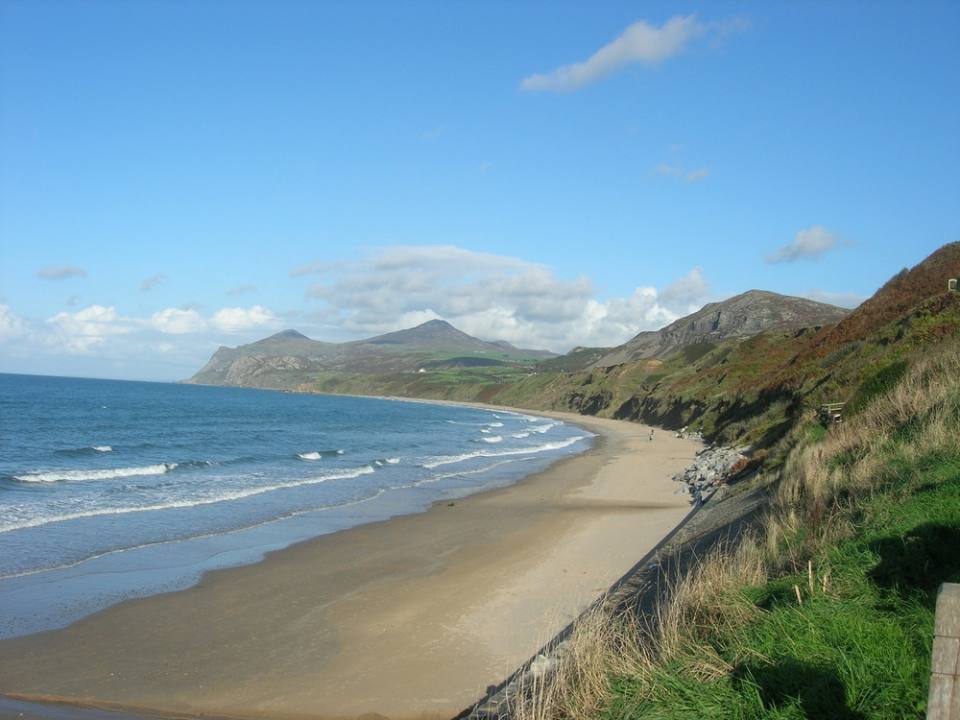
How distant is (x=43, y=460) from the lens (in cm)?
3456

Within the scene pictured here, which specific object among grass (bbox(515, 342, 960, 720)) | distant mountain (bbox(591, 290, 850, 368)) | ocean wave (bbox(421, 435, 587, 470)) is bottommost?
ocean wave (bbox(421, 435, 587, 470))

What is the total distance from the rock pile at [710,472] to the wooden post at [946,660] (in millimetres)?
17966

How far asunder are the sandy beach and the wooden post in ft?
20.8

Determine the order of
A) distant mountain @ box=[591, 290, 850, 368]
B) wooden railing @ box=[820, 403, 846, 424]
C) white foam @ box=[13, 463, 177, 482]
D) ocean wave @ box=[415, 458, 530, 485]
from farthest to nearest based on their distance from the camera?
1. distant mountain @ box=[591, 290, 850, 368]
2. ocean wave @ box=[415, 458, 530, 485]
3. white foam @ box=[13, 463, 177, 482]
4. wooden railing @ box=[820, 403, 846, 424]

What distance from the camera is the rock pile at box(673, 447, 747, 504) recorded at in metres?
21.1

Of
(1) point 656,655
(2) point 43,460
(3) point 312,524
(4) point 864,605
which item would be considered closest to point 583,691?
(1) point 656,655

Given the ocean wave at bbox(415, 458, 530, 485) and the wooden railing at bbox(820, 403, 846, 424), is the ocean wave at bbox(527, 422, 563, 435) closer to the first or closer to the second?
the ocean wave at bbox(415, 458, 530, 485)

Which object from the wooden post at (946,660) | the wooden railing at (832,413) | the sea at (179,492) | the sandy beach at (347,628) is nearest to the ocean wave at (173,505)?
the sea at (179,492)

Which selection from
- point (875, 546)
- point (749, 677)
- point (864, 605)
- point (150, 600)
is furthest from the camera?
point (150, 600)

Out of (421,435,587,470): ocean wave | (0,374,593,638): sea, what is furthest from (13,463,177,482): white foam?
(421,435,587,470): ocean wave

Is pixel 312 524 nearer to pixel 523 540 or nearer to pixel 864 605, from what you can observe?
pixel 523 540

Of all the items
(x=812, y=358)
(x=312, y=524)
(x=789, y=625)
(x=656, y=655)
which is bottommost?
(x=312, y=524)

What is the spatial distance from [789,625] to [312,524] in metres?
16.6

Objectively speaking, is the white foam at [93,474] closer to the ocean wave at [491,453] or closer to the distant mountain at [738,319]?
the ocean wave at [491,453]
